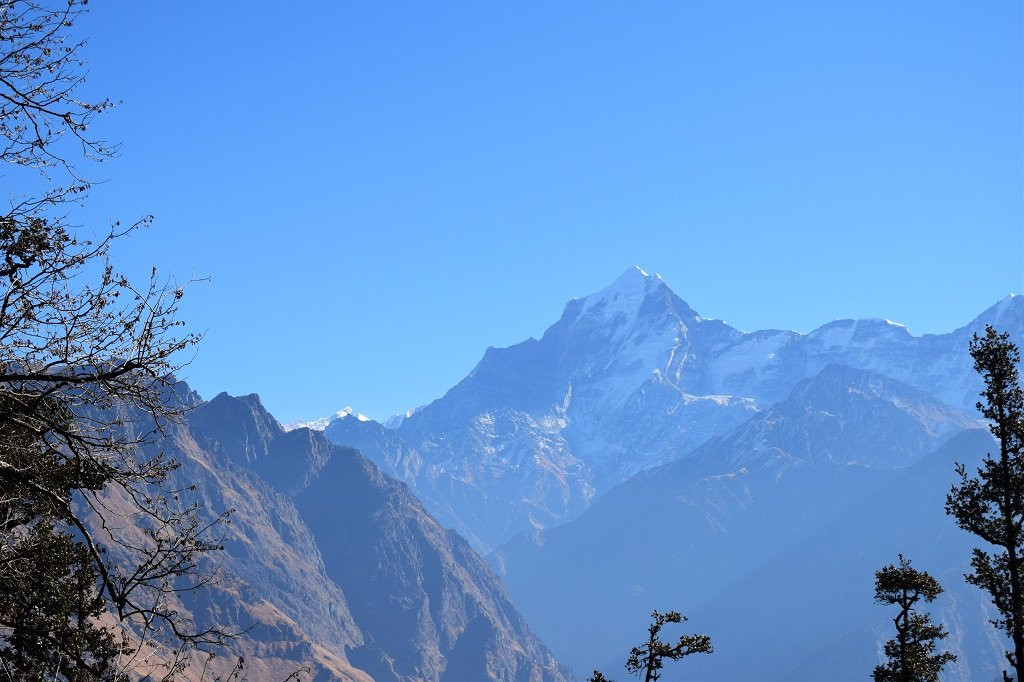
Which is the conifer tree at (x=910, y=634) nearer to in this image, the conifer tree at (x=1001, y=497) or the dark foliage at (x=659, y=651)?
the conifer tree at (x=1001, y=497)

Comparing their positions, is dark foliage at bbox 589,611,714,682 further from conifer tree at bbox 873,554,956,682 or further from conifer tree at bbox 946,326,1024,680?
conifer tree at bbox 873,554,956,682

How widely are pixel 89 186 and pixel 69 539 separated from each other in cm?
825

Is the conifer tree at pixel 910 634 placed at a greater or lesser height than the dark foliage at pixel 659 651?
greater

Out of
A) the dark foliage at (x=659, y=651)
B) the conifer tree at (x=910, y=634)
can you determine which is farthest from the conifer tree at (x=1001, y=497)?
the dark foliage at (x=659, y=651)

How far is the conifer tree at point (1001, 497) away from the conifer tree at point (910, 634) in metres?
6.02

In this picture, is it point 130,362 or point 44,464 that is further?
point 44,464

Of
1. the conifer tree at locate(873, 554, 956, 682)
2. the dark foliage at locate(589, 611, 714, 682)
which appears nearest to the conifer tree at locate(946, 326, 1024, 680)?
the conifer tree at locate(873, 554, 956, 682)

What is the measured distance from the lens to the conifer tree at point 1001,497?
3005 cm

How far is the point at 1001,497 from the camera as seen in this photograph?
31.0 meters

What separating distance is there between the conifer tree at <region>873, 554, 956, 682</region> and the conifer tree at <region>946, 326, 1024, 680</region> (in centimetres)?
602

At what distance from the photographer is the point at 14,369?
1294 centimetres

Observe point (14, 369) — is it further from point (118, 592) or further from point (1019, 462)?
point (1019, 462)

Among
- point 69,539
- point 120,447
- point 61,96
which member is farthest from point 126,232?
point 69,539

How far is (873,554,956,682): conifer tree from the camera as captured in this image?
3738cm
